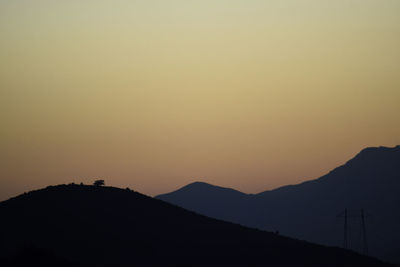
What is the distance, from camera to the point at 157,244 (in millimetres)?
80250

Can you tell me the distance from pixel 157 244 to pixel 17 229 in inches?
609

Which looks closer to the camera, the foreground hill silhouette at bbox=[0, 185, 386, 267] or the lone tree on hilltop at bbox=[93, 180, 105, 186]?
the foreground hill silhouette at bbox=[0, 185, 386, 267]

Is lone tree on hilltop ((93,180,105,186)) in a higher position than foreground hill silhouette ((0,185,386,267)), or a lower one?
higher

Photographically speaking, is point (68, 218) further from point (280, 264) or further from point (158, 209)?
point (280, 264)

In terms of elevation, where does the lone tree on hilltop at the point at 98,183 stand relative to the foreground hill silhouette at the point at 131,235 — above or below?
above

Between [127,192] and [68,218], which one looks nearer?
[68,218]

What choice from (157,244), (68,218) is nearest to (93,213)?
(68,218)

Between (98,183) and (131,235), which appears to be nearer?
(131,235)

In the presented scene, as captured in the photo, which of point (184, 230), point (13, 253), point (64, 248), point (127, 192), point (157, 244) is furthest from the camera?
point (127, 192)

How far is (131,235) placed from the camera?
81.0m

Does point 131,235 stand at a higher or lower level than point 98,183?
lower

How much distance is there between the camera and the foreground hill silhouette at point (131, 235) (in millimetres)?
75375

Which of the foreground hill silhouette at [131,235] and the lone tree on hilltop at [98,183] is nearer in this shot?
the foreground hill silhouette at [131,235]

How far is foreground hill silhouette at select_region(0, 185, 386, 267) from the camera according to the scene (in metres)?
75.4
